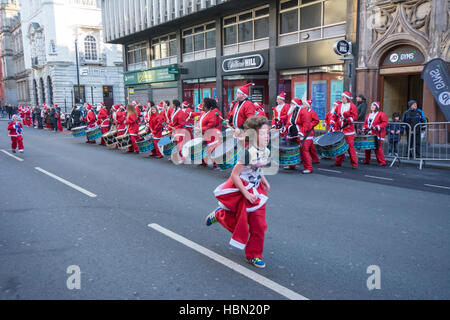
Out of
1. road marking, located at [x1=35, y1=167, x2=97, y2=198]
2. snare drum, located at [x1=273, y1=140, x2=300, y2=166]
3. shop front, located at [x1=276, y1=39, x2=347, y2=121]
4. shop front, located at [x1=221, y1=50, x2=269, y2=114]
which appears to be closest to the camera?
road marking, located at [x1=35, y1=167, x2=97, y2=198]

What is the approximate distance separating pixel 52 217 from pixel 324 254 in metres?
4.18

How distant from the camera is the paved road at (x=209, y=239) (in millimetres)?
3732

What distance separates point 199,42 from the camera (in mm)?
25750

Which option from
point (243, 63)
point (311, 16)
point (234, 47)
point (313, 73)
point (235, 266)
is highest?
point (311, 16)

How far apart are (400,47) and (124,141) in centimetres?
1118

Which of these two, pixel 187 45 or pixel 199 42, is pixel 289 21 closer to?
pixel 199 42

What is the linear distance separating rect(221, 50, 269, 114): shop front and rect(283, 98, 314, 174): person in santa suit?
1102cm

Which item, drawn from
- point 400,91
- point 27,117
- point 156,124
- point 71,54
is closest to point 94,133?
point 156,124

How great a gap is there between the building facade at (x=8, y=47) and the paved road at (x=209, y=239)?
7869cm

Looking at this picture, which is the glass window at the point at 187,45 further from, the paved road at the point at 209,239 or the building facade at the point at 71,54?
the building facade at the point at 71,54

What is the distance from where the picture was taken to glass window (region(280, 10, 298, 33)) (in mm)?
18891

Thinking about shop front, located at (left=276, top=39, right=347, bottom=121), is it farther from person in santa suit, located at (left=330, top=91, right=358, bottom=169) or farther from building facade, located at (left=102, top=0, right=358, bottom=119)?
person in santa suit, located at (left=330, top=91, right=358, bottom=169)

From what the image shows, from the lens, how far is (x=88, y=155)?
13.5 metres

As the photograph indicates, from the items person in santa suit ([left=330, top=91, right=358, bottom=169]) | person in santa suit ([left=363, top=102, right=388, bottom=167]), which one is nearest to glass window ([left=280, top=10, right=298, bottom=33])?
person in santa suit ([left=363, top=102, right=388, bottom=167])
